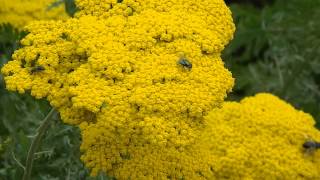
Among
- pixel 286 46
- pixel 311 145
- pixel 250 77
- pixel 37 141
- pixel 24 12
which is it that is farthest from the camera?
pixel 250 77

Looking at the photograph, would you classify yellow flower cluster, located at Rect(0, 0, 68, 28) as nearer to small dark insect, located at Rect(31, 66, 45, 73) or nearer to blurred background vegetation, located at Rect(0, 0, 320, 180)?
blurred background vegetation, located at Rect(0, 0, 320, 180)

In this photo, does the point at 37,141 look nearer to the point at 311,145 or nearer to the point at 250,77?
the point at 311,145

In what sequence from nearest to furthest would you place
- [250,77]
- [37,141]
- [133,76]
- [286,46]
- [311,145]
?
[133,76] → [37,141] → [311,145] → [286,46] → [250,77]

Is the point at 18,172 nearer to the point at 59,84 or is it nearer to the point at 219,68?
the point at 59,84

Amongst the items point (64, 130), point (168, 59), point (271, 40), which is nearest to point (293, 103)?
point (271, 40)

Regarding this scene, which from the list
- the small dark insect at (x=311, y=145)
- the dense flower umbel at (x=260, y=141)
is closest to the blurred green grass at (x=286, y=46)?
the dense flower umbel at (x=260, y=141)

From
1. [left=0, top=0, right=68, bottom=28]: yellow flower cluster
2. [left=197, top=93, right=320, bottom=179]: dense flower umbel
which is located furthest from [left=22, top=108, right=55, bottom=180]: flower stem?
[left=0, top=0, right=68, bottom=28]: yellow flower cluster

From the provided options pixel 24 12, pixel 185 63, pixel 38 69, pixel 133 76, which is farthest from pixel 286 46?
pixel 38 69

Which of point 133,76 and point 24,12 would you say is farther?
point 24,12
